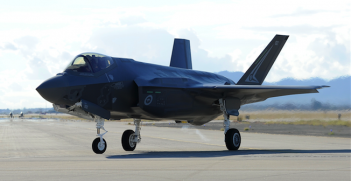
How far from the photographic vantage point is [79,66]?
15.6 metres

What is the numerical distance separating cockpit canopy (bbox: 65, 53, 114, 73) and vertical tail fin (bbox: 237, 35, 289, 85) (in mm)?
8918

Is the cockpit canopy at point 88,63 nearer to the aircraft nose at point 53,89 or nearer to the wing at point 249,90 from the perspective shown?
the aircraft nose at point 53,89

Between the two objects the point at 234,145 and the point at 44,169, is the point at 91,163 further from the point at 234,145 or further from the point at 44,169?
the point at 234,145

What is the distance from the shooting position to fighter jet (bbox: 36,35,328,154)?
15273 mm

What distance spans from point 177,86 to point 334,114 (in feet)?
74.4

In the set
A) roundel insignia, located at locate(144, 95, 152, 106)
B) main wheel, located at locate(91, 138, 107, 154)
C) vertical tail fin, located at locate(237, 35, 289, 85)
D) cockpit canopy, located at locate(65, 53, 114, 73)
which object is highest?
vertical tail fin, located at locate(237, 35, 289, 85)

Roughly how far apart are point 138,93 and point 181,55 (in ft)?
30.2

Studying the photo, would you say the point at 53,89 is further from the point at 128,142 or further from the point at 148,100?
the point at 128,142

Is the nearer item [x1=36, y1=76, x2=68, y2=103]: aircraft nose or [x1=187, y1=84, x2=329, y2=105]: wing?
[x1=36, y1=76, x2=68, y2=103]: aircraft nose

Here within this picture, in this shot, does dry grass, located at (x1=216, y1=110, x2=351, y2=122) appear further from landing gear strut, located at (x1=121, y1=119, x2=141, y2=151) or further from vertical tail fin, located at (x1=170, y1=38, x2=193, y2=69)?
landing gear strut, located at (x1=121, y1=119, x2=141, y2=151)

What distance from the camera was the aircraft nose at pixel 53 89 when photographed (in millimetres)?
14484

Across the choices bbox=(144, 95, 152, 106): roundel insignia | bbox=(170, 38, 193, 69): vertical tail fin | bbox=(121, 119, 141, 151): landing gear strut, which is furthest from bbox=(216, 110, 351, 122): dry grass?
bbox=(144, 95, 152, 106): roundel insignia

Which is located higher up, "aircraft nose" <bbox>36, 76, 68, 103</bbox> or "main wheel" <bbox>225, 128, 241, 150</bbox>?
"aircraft nose" <bbox>36, 76, 68, 103</bbox>

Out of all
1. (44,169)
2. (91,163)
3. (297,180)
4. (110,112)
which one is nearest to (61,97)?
(110,112)
